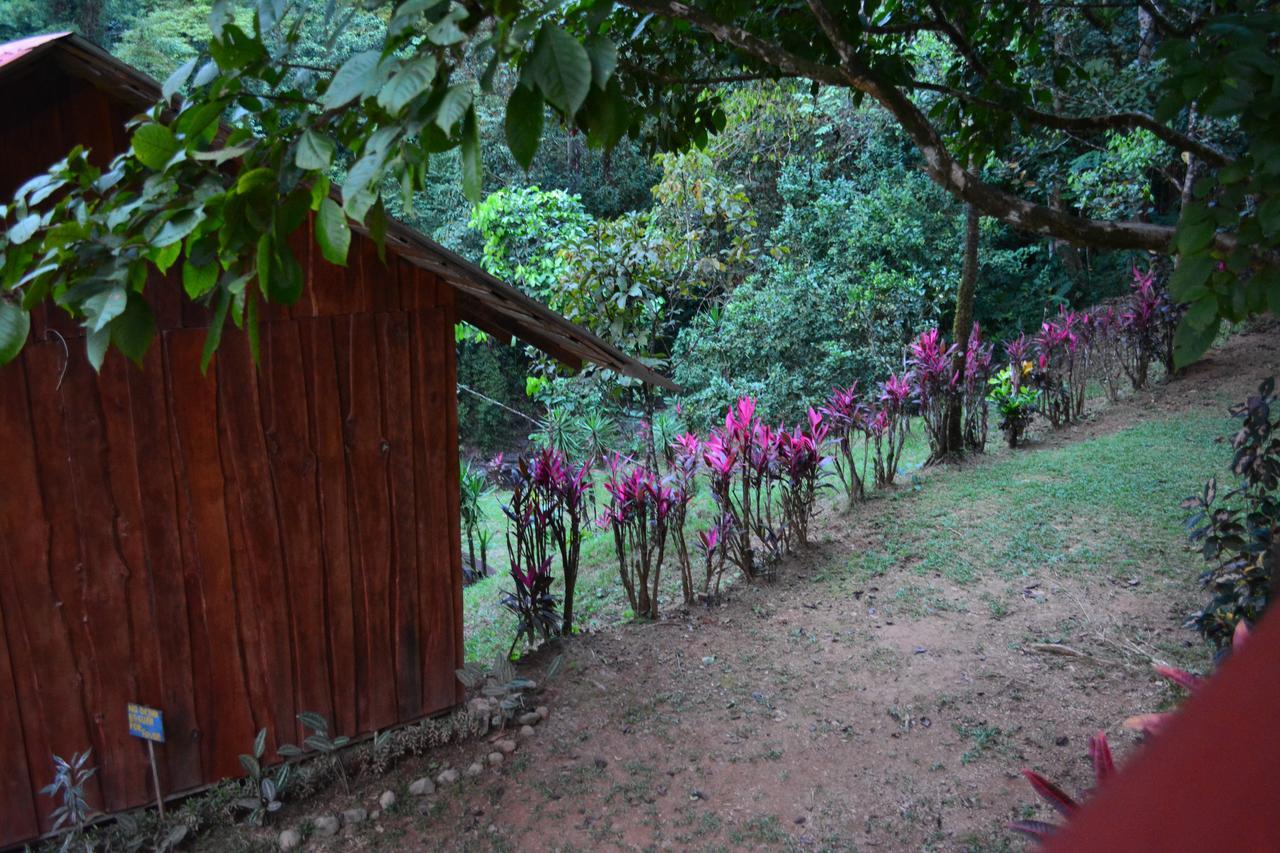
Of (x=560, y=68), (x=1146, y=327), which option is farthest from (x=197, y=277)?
(x=1146, y=327)

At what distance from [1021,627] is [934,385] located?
3195 mm

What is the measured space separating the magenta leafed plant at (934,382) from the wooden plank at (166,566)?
601cm

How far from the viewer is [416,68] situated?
1.34 metres

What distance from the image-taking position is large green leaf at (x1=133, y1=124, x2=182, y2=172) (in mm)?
1641

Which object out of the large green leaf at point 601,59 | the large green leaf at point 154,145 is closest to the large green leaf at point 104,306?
the large green leaf at point 154,145

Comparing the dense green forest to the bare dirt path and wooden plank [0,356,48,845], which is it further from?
wooden plank [0,356,48,845]

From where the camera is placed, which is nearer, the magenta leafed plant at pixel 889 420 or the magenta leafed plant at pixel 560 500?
the magenta leafed plant at pixel 560 500


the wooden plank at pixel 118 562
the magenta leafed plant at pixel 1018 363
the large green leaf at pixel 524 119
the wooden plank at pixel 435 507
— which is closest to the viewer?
the large green leaf at pixel 524 119

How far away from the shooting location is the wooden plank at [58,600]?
3115 millimetres

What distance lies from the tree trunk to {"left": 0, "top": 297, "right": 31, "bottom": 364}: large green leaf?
7.13 meters

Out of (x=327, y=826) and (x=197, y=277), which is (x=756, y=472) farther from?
(x=197, y=277)

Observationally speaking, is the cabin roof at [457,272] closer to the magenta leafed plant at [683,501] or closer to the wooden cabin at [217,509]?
the wooden cabin at [217,509]

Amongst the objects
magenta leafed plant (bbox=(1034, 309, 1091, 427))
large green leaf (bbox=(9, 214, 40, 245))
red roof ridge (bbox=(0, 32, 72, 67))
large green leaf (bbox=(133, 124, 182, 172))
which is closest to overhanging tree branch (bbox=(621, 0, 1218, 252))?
large green leaf (bbox=(133, 124, 182, 172))

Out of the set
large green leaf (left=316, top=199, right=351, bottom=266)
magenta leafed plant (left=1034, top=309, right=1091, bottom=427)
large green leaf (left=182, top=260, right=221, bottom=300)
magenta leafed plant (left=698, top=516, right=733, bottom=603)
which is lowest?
magenta leafed plant (left=698, top=516, right=733, bottom=603)
